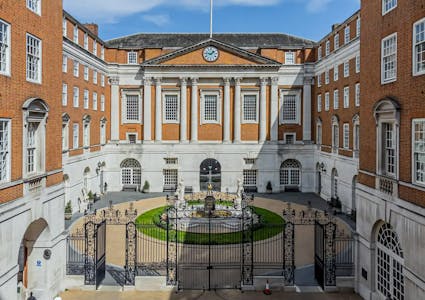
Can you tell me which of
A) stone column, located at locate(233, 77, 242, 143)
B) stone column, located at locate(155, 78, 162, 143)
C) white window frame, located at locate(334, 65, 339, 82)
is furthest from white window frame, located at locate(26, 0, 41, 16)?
stone column, located at locate(233, 77, 242, 143)

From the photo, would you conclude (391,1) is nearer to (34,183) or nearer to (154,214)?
(34,183)

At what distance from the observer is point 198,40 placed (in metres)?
45.1

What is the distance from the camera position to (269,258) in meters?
20.1

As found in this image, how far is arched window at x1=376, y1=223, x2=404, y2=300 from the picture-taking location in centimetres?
1327

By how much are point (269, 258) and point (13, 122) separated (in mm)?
14385

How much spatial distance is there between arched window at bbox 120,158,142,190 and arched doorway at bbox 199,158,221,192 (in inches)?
277

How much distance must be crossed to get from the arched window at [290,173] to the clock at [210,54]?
14.1m

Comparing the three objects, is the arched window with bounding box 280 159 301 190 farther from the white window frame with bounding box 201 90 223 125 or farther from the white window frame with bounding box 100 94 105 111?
the white window frame with bounding box 100 94 105 111

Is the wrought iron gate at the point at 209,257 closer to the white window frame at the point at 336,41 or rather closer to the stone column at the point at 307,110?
the stone column at the point at 307,110

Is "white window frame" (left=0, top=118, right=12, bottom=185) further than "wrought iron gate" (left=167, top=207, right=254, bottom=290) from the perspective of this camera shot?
No

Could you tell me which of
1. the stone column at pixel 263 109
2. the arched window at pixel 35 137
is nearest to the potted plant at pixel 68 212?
the arched window at pixel 35 137

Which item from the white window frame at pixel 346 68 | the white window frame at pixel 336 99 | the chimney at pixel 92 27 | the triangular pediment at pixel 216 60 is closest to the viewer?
the white window frame at pixel 346 68

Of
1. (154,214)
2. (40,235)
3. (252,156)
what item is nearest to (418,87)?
(40,235)

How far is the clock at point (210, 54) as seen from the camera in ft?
129
